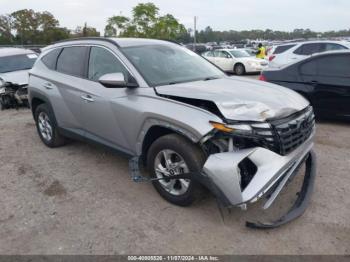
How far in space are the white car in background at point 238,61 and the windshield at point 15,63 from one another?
9.88 m

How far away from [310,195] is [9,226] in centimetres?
309

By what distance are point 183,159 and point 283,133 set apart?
0.97 metres

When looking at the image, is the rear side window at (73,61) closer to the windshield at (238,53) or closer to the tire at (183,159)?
the tire at (183,159)

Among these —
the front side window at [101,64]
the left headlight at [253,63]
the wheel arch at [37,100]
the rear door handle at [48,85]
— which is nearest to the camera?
the front side window at [101,64]

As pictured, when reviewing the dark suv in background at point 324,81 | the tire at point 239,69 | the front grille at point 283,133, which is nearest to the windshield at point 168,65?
the front grille at point 283,133

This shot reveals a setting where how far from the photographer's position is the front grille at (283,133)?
3.03 m

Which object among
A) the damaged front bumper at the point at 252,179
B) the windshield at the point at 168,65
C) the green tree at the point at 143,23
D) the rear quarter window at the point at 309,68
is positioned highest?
the green tree at the point at 143,23

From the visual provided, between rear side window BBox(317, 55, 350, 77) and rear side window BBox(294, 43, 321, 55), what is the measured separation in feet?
21.1

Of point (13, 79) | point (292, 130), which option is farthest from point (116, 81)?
point (13, 79)

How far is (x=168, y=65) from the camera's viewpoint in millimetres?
4211

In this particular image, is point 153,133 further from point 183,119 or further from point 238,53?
point 238,53

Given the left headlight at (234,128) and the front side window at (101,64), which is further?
the front side window at (101,64)

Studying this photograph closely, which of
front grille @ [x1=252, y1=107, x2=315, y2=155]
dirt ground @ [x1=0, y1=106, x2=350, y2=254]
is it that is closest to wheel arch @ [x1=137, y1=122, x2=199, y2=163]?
dirt ground @ [x1=0, y1=106, x2=350, y2=254]

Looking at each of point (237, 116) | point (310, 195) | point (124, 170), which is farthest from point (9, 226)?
point (310, 195)
